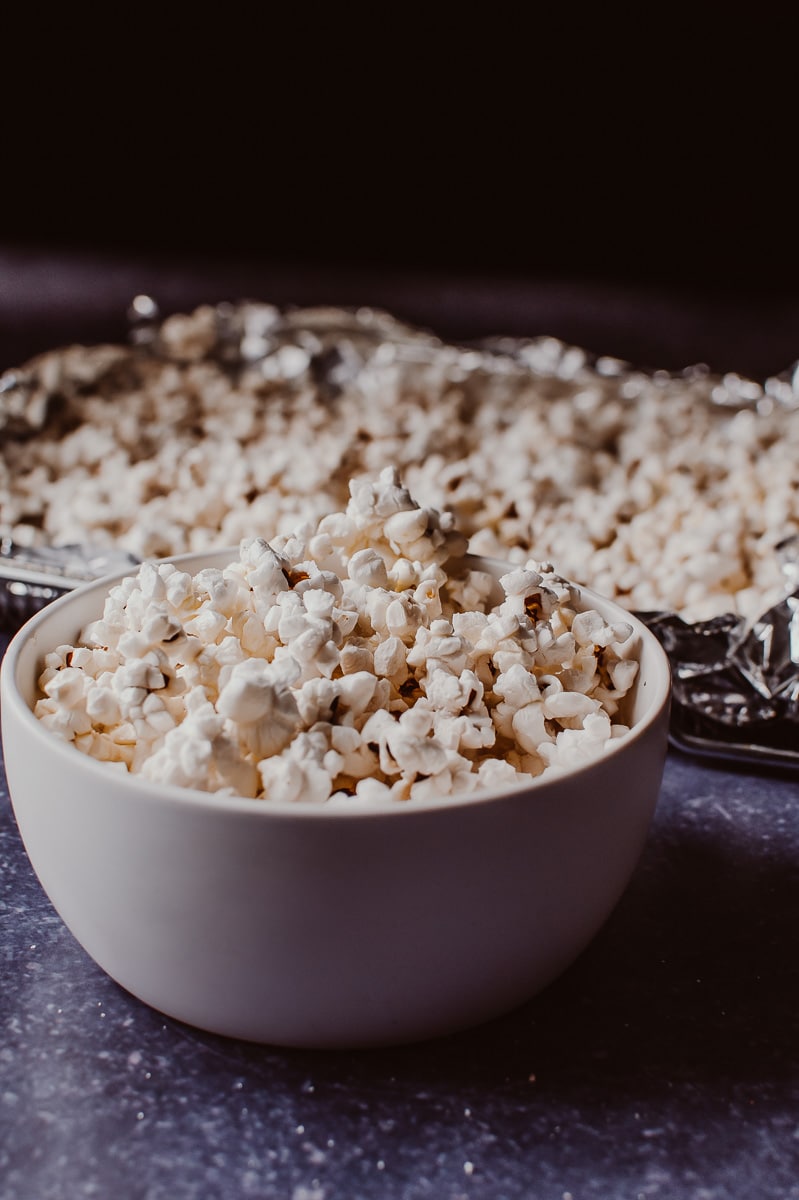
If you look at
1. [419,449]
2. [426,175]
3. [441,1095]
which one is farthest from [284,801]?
[426,175]

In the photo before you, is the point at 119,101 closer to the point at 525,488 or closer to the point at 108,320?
the point at 108,320

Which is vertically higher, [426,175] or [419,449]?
[426,175]

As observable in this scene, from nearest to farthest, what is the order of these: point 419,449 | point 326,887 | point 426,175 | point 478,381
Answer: point 326,887, point 419,449, point 478,381, point 426,175

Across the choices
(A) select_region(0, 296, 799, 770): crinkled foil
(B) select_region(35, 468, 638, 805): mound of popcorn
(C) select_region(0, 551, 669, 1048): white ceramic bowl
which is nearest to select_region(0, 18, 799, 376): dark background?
(A) select_region(0, 296, 799, 770): crinkled foil

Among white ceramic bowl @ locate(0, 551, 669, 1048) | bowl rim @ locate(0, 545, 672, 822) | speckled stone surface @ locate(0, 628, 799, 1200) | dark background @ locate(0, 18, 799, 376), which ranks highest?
dark background @ locate(0, 18, 799, 376)

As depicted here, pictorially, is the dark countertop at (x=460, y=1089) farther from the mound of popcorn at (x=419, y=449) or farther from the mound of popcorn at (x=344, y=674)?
the mound of popcorn at (x=419, y=449)

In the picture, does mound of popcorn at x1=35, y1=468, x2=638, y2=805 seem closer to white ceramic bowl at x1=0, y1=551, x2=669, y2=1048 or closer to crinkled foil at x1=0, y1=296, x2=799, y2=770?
white ceramic bowl at x1=0, y1=551, x2=669, y2=1048

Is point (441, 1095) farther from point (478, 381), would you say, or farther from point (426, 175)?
point (426, 175)
